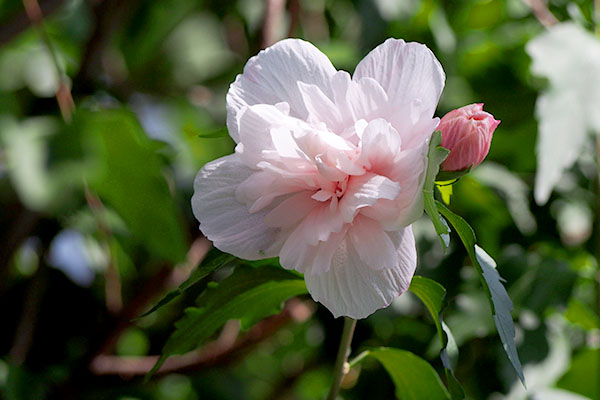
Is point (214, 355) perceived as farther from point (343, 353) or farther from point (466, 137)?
point (466, 137)

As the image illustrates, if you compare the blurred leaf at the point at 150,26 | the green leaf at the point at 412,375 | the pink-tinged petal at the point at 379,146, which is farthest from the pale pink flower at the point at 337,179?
the blurred leaf at the point at 150,26

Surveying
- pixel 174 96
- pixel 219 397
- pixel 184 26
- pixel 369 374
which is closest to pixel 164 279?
pixel 219 397

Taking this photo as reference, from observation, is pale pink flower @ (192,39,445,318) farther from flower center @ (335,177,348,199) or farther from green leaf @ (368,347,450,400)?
green leaf @ (368,347,450,400)

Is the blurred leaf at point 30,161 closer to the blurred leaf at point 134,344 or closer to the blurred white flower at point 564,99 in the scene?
the blurred leaf at point 134,344

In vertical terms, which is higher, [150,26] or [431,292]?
[431,292]

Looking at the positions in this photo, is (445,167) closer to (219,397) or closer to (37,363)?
(219,397)

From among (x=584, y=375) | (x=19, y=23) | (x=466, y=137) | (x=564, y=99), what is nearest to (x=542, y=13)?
(x=564, y=99)
